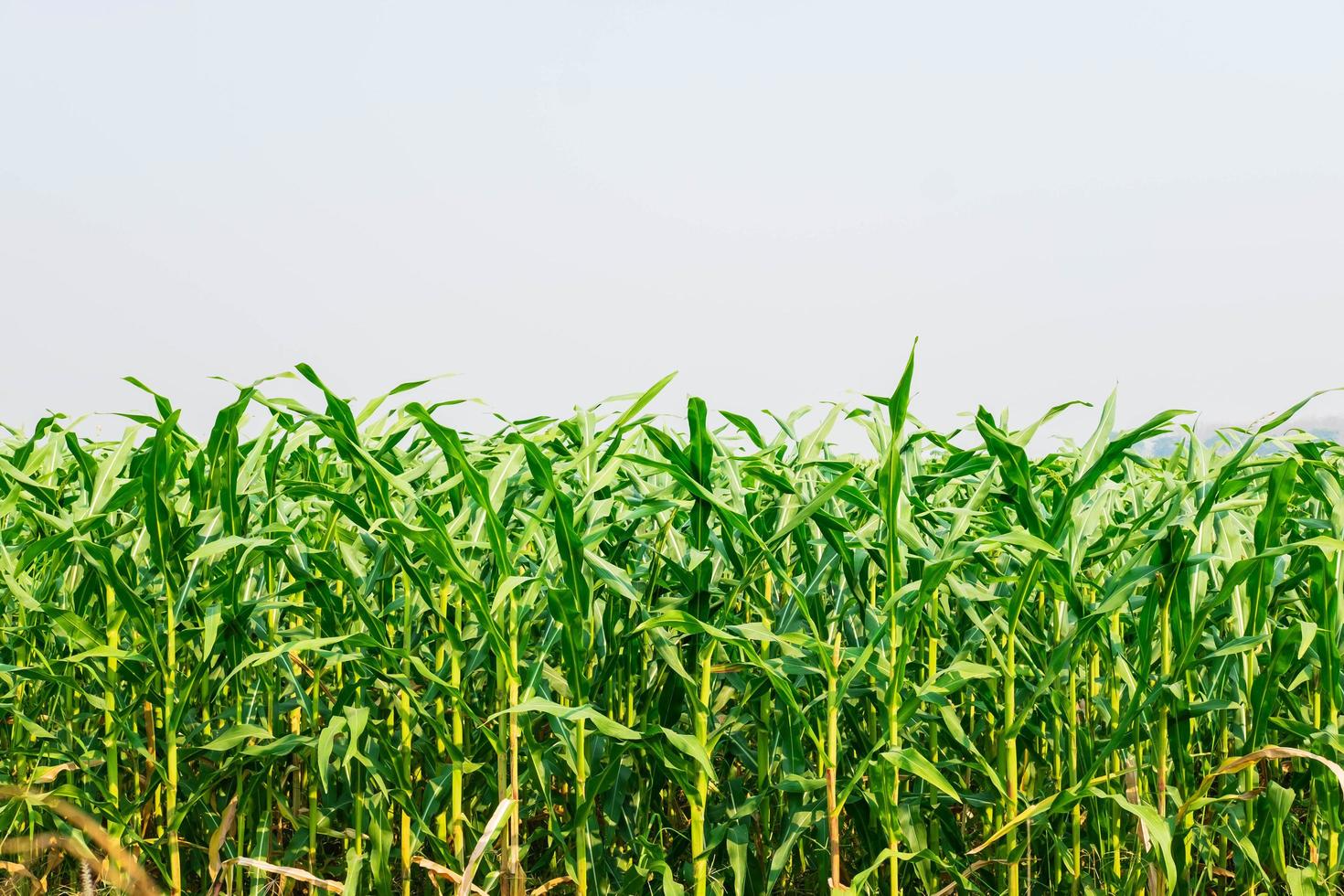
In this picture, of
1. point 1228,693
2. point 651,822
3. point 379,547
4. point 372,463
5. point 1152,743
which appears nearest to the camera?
point 372,463

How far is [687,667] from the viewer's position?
2.00 metres

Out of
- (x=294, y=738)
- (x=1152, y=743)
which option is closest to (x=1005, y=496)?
(x=1152, y=743)

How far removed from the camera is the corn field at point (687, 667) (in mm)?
1860

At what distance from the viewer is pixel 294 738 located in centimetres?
209

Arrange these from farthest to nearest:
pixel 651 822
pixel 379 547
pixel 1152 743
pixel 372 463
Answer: pixel 651 822 → pixel 379 547 → pixel 1152 743 → pixel 372 463

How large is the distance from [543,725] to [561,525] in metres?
0.99

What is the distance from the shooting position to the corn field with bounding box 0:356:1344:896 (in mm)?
1860

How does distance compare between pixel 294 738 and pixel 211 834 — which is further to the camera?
pixel 211 834

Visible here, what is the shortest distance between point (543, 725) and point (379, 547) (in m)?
0.75

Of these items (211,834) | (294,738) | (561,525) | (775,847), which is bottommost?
(211,834)

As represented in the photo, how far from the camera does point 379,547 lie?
2.14 meters

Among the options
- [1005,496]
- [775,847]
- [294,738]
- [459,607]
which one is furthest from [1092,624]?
[294,738]

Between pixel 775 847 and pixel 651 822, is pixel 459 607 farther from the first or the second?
pixel 775 847

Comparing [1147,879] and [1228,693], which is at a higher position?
[1228,693]
